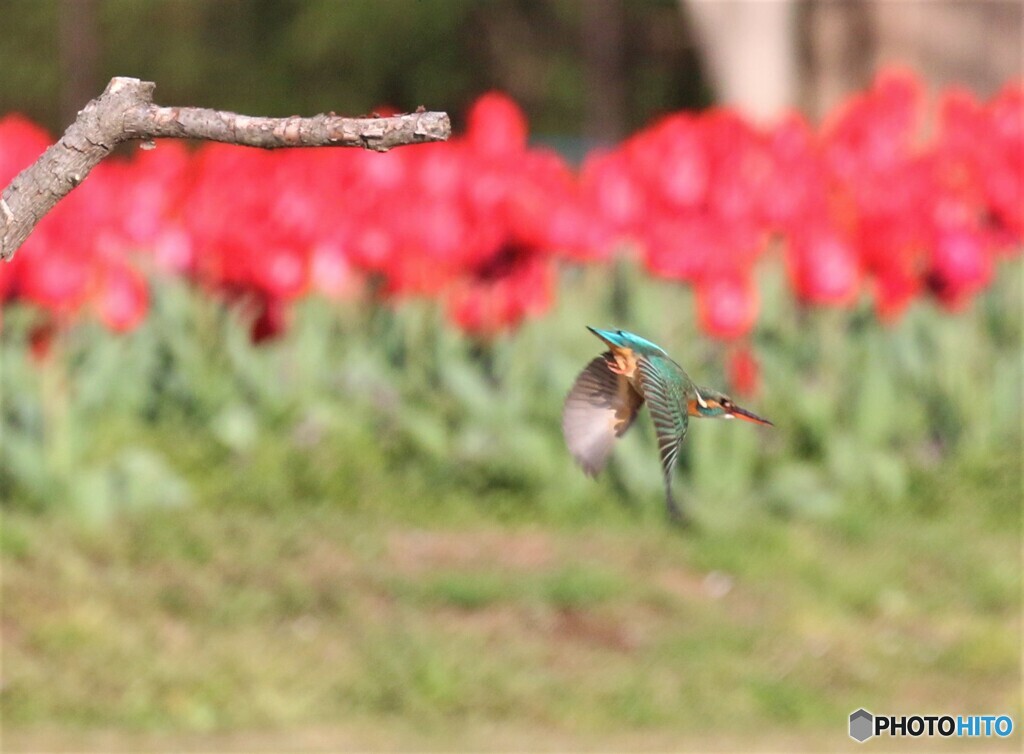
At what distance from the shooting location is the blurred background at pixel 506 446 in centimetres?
443

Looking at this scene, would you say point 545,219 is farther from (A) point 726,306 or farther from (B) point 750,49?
(B) point 750,49

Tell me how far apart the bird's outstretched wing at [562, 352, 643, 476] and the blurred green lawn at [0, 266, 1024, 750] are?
8.72 feet

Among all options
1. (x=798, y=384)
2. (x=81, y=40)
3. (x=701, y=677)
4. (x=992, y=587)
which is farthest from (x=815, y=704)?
(x=81, y=40)

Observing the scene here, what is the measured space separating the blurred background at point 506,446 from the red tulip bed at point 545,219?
0.02 metres

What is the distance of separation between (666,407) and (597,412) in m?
0.29

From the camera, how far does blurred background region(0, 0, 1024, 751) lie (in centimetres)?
443

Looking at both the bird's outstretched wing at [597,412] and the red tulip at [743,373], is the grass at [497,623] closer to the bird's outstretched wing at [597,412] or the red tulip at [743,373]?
the red tulip at [743,373]

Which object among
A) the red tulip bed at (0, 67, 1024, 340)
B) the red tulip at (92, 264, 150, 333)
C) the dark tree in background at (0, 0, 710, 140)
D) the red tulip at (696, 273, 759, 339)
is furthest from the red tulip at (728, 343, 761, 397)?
the dark tree in background at (0, 0, 710, 140)

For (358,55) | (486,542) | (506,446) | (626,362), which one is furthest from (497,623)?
(358,55)

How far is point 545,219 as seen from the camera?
555 centimetres

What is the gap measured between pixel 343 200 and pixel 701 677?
2.29m

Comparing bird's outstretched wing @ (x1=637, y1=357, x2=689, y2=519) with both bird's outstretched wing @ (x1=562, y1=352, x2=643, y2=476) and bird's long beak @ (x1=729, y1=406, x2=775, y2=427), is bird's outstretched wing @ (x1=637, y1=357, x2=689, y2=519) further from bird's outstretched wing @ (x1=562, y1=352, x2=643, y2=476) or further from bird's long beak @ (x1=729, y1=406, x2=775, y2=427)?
bird's outstretched wing @ (x1=562, y1=352, x2=643, y2=476)

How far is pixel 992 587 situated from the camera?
5129 mm

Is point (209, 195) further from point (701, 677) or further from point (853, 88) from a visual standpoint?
point (853, 88)
